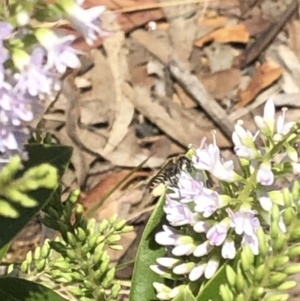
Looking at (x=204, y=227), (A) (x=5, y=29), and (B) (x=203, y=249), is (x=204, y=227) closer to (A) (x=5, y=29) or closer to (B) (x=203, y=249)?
(B) (x=203, y=249)

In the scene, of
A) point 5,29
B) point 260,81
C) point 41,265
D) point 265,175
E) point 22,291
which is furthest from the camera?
point 260,81

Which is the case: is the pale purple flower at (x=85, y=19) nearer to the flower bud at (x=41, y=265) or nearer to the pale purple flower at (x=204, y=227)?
the pale purple flower at (x=204, y=227)

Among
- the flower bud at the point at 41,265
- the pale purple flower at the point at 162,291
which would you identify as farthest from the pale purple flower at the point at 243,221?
the flower bud at the point at 41,265

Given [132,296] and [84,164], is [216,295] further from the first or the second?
[84,164]

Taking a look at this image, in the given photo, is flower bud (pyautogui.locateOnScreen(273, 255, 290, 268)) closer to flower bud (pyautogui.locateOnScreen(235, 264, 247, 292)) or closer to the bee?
flower bud (pyautogui.locateOnScreen(235, 264, 247, 292))

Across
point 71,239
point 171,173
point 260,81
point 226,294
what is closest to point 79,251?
point 71,239

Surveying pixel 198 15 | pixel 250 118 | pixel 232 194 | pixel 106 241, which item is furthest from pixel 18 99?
pixel 198 15
